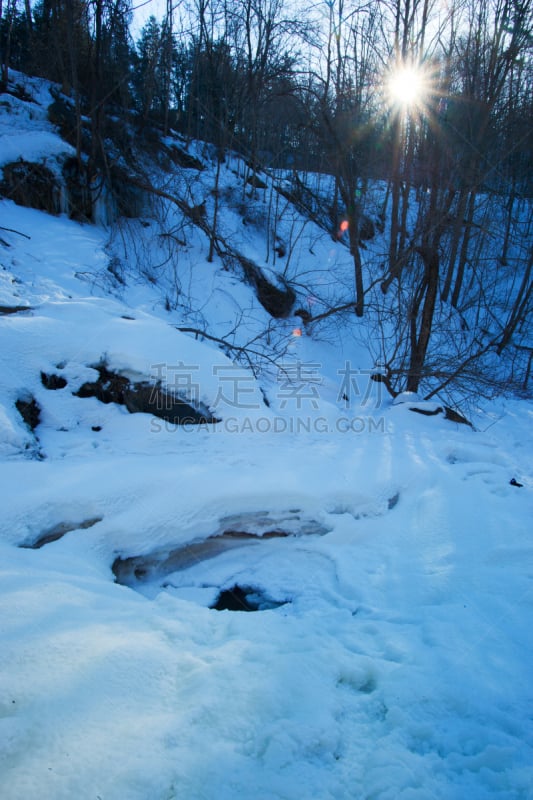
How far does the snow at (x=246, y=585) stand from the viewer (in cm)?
158

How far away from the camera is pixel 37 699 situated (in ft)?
5.20

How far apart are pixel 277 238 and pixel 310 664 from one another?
13.3 m

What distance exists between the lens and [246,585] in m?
3.18

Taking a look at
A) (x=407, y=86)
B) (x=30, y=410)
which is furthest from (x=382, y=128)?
(x=30, y=410)

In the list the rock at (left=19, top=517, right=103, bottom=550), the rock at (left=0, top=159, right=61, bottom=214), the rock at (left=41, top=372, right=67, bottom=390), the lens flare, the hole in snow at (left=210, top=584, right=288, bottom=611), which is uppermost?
the lens flare

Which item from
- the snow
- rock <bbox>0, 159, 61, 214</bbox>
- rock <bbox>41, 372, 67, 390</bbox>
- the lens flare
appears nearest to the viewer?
the snow

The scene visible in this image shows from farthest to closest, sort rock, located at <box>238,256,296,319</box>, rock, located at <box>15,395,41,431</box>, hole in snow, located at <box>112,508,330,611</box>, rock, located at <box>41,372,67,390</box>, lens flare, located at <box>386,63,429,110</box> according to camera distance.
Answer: rock, located at <box>238,256,296,319</box>, lens flare, located at <box>386,63,429,110</box>, rock, located at <box>41,372,67,390</box>, rock, located at <box>15,395,41,431</box>, hole in snow, located at <box>112,508,330,611</box>

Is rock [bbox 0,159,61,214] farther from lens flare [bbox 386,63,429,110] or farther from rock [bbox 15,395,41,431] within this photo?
lens flare [bbox 386,63,429,110]

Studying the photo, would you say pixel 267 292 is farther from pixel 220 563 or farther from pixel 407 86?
pixel 220 563

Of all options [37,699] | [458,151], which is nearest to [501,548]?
[37,699]

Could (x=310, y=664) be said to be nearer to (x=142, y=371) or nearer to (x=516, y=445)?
(x=142, y=371)

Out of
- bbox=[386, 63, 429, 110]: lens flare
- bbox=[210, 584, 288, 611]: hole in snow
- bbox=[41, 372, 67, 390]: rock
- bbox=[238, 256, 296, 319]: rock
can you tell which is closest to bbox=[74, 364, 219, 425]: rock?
bbox=[41, 372, 67, 390]: rock

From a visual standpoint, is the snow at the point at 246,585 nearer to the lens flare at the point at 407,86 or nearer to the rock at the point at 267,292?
the rock at the point at 267,292

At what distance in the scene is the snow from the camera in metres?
1.58
